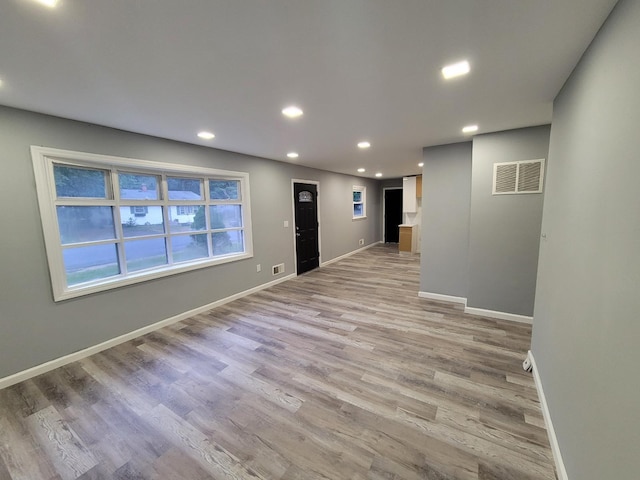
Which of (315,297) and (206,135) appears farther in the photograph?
(315,297)

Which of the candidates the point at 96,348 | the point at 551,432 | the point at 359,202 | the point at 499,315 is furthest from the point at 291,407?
the point at 359,202

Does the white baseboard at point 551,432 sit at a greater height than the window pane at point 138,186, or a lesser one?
lesser

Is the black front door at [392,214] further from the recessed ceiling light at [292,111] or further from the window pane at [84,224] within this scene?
the window pane at [84,224]

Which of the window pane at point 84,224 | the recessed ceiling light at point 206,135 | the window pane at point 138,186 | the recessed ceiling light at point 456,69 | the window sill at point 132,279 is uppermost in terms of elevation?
the recessed ceiling light at point 206,135

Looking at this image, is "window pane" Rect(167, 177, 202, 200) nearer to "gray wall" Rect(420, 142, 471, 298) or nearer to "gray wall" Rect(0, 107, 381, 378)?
"gray wall" Rect(0, 107, 381, 378)

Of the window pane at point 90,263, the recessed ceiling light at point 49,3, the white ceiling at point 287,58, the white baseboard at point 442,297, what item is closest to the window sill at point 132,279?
the window pane at point 90,263

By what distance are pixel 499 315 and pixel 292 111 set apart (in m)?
3.70

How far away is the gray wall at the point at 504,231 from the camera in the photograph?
3143 mm

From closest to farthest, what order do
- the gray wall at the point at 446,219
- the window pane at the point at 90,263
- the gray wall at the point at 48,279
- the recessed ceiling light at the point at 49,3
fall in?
the recessed ceiling light at the point at 49,3
the gray wall at the point at 48,279
the window pane at the point at 90,263
the gray wall at the point at 446,219

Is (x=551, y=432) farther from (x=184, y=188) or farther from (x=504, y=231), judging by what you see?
(x=184, y=188)

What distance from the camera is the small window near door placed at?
8241 mm

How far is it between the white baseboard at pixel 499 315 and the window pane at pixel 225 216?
3990mm

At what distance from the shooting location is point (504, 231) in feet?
10.9

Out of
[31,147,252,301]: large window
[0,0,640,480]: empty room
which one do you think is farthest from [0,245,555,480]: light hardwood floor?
[31,147,252,301]: large window
